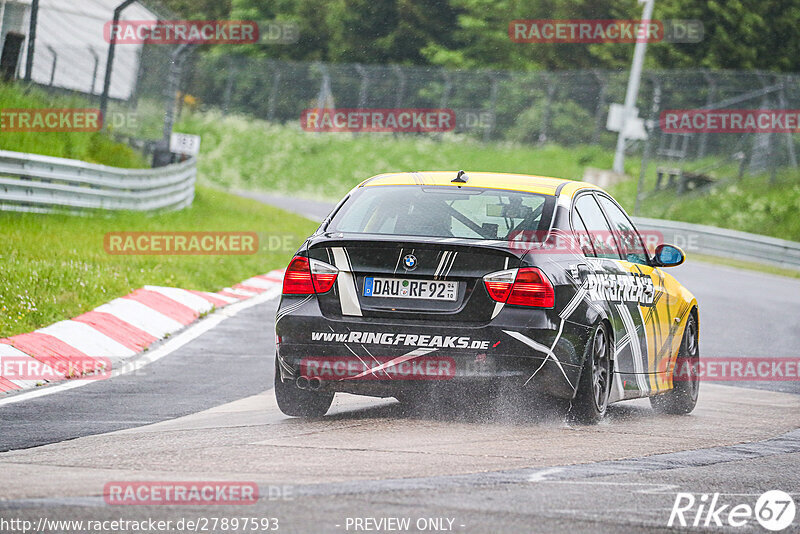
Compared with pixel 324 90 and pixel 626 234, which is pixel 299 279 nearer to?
pixel 626 234

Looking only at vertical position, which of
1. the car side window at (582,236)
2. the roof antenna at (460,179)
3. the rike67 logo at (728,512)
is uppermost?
the roof antenna at (460,179)

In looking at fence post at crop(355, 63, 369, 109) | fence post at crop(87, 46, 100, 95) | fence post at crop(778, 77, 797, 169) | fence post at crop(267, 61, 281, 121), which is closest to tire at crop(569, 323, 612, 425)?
fence post at crop(87, 46, 100, 95)

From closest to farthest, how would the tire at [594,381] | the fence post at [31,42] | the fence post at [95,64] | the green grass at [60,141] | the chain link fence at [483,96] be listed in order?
the tire at [594,381]
the green grass at [60,141]
the fence post at [31,42]
the fence post at [95,64]
the chain link fence at [483,96]

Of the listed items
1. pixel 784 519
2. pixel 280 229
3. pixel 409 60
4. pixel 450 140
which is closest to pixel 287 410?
pixel 784 519

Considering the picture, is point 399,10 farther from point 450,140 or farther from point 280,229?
point 280,229

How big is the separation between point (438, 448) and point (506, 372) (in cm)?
73

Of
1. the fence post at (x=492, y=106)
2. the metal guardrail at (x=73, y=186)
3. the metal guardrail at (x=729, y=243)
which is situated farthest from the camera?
the fence post at (x=492, y=106)

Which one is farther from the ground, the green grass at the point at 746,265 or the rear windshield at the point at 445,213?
the rear windshield at the point at 445,213

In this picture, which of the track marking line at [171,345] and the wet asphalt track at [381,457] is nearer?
the wet asphalt track at [381,457]

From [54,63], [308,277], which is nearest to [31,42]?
[54,63]

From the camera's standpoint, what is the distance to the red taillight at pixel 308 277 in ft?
24.5

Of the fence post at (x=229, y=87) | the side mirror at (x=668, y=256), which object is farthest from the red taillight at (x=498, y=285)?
the fence post at (x=229, y=87)

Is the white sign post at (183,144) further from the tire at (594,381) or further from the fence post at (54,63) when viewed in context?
the tire at (594,381)

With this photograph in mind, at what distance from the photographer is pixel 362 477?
575cm
